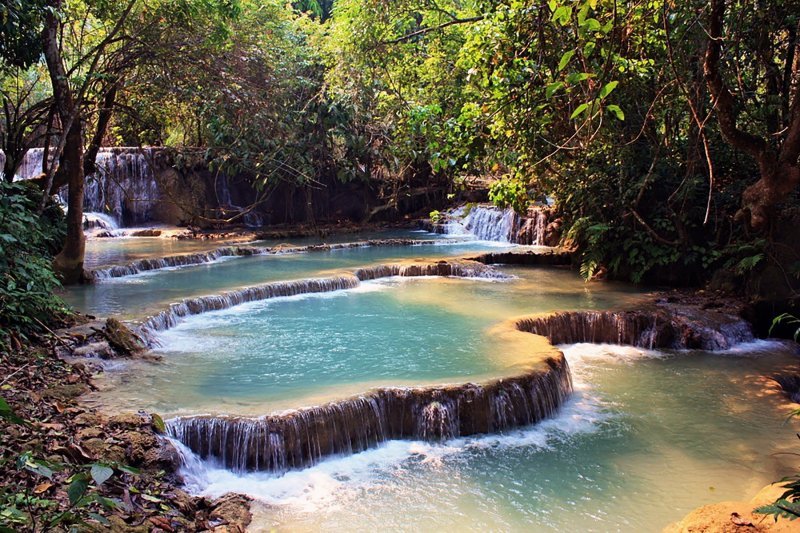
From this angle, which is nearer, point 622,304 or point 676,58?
point 676,58

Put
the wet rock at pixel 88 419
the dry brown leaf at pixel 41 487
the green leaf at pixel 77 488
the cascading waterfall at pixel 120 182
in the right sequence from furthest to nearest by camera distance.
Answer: the cascading waterfall at pixel 120 182 < the wet rock at pixel 88 419 < the dry brown leaf at pixel 41 487 < the green leaf at pixel 77 488

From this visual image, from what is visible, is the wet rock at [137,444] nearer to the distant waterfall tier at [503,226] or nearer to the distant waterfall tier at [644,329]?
the distant waterfall tier at [644,329]

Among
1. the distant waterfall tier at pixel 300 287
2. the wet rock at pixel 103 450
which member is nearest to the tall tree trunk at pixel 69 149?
the distant waterfall tier at pixel 300 287

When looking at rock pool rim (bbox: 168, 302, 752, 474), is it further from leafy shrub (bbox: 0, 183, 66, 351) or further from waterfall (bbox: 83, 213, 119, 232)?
waterfall (bbox: 83, 213, 119, 232)

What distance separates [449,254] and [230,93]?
7339 millimetres

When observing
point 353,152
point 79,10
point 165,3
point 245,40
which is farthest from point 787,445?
point 353,152

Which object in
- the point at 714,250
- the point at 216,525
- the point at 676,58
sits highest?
the point at 676,58

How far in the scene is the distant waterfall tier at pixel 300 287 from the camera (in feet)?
30.0

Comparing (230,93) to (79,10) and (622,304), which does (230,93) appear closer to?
(79,10)

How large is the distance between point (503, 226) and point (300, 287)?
8.15 metres

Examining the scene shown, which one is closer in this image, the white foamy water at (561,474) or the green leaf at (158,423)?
the white foamy water at (561,474)

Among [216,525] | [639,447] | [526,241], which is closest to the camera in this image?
[216,525]

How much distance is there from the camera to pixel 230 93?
9.45 meters

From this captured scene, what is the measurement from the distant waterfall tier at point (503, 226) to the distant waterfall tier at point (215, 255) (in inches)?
80.2
